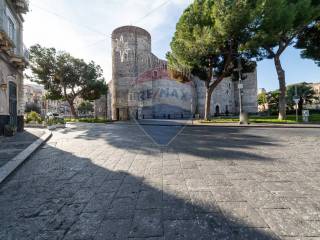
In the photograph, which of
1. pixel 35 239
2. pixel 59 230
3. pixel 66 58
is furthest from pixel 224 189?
pixel 66 58

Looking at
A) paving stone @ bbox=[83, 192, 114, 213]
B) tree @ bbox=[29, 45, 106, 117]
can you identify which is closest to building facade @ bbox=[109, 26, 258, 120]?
tree @ bbox=[29, 45, 106, 117]

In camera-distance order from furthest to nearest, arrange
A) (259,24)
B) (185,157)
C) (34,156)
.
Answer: (259,24)
(34,156)
(185,157)

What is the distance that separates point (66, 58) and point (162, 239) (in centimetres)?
3278

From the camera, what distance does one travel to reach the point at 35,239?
2.21 meters

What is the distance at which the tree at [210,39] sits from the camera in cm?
1719

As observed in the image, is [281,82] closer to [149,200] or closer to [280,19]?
[280,19]

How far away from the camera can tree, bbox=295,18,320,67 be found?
20.9 m

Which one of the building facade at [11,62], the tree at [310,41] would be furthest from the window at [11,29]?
the tree at [310,41]

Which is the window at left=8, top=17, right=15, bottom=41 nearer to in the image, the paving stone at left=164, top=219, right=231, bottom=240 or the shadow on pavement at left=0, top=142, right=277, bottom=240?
the shadow on pavement at left=0, top=142, right=277, bottom=240

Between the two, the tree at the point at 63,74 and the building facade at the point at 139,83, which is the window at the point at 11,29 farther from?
the building facade at the point at 139,83

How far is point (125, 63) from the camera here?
39.0 m

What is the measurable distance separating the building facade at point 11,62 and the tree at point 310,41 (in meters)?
24.0

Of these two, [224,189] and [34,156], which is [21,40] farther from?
[224,189]

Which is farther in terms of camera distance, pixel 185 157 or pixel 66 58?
pixel 66 58
